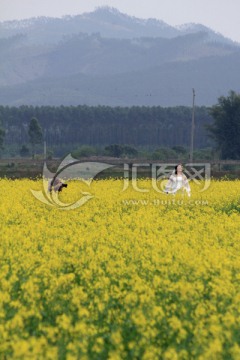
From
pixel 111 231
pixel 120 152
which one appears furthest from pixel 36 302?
pixel 120 152

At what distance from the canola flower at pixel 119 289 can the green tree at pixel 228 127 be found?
4696 cm

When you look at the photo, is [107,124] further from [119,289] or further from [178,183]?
[119,289]

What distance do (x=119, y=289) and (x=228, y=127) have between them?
54813 millimetres

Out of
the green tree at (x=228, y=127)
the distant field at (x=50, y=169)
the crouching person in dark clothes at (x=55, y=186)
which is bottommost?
the distant field at (x=50, y=169)

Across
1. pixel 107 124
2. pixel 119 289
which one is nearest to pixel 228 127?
pixel 119 289

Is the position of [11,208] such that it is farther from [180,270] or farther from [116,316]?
[116,316]

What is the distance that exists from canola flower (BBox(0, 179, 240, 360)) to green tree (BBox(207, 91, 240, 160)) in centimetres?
4696

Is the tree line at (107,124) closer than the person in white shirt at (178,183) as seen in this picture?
No

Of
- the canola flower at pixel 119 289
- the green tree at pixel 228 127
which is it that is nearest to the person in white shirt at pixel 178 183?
the canola flower at pixel 119 289

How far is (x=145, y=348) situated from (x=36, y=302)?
188 centimetres

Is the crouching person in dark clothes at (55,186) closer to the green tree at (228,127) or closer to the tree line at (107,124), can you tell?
the green tree at (228,127)

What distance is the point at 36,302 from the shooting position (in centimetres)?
791

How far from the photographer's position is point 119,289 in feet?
27.0

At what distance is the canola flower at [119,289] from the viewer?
21.4 feet
